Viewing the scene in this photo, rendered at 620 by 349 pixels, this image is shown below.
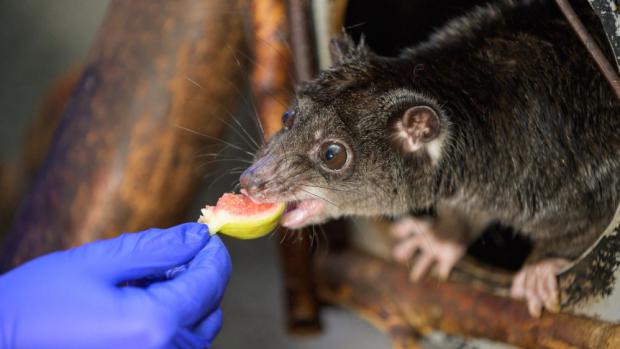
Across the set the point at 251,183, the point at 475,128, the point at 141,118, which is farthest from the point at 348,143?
the point at 141,118

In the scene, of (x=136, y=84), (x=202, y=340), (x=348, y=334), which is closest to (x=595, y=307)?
(x=202, y=340)

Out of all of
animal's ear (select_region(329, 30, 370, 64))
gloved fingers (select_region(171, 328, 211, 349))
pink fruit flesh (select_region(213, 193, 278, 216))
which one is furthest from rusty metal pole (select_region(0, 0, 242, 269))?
gloved fingers (select_region(171, 328, 211, 349))

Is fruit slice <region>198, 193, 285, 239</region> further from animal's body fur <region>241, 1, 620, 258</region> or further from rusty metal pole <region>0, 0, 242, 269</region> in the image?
rusty metal pole <region>0, 0, 242, 269</region>

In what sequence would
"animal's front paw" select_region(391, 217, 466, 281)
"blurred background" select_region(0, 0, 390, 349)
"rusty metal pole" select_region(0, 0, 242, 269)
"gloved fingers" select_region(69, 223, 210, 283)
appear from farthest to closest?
"blurred background" select_region(0, 0, 390, 349) → "animal's front paw" select_region(391, 217, 466, 281) → "rusty metal pole" select_region(0, 0, 242, 269) → "gloved fingers" select_region(69, 223, 210, 283)

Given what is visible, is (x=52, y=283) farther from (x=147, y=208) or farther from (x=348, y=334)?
(x=348, y=334)

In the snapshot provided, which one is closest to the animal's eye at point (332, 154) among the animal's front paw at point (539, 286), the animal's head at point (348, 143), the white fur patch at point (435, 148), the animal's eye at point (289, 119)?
the animal's head at point (348, 143)

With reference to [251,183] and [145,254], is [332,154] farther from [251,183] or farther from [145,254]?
[145,254]

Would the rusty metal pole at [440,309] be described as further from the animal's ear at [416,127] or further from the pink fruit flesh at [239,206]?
the pink fruit flesh at [239,206]
